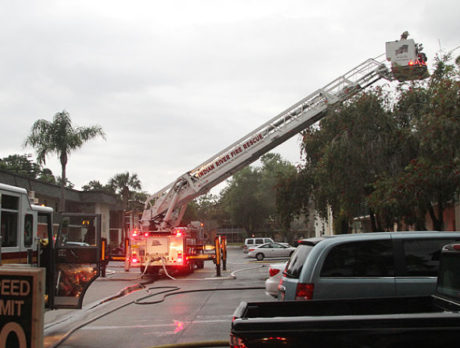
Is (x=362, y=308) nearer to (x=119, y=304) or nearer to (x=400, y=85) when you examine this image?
(x=119, y=304)

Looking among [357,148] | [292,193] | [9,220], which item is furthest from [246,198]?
[9,220]

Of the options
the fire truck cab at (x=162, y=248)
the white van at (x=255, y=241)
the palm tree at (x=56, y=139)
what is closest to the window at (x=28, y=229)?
the fire truck cab at (x=162, y=248)

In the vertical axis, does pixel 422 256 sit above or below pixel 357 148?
below

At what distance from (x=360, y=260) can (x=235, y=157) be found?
13.4 metres

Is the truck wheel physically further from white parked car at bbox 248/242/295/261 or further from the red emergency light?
white parked car at bbox 248/242/295/261

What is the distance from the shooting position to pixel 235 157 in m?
19.1

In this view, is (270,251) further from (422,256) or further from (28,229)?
(422,256)

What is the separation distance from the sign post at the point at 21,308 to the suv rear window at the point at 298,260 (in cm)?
301

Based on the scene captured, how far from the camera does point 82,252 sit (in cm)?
893

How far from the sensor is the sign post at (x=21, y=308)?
4.23 m

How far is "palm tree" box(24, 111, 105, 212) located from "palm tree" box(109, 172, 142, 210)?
19563 millimetres

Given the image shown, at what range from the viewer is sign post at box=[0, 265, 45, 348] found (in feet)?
13.9

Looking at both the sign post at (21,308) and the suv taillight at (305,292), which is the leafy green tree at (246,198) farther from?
the sign post at (21,308)

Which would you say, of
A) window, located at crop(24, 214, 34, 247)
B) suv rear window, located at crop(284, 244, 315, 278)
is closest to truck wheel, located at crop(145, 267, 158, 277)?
window, located at crop(24, 214, 34, 247)
